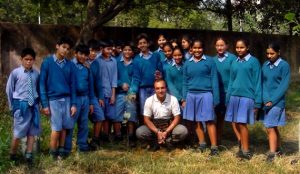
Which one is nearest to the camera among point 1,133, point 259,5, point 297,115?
point 1,133

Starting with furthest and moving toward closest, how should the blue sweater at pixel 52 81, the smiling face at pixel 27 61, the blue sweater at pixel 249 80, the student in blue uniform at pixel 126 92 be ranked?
the student in blue uniform at pixel 126 92
the blue sweater at pixel 249 80
the blue sweater at pixel 52 81
the smiling face at pixel 27 61

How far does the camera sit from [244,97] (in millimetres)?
6062

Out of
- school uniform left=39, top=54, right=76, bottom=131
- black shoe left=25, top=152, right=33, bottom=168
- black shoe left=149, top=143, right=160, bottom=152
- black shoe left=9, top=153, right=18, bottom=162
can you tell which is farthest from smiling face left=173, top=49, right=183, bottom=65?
black shoe left=9, top=153, right=18, bottom=162

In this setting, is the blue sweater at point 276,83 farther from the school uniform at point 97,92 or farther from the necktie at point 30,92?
the necktie at point 30,92

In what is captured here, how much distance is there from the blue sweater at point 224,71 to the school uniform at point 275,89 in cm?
54

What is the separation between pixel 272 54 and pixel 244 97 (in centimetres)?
64

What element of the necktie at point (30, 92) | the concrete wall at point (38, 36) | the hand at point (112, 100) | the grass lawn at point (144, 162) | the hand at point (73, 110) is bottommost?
the grass lawn at point (144, 162)

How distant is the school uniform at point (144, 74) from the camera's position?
6.76 meters

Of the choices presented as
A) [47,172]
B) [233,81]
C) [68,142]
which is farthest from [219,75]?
[47,172]

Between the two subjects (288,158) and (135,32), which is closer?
(288,158)

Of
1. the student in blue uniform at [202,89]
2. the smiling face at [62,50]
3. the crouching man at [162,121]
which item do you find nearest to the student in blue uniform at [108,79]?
the crouching man at [162,121]

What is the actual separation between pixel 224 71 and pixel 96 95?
5.84 ft

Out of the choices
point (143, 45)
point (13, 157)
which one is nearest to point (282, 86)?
point (143, 45)

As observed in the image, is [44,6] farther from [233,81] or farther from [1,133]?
[233,81]
